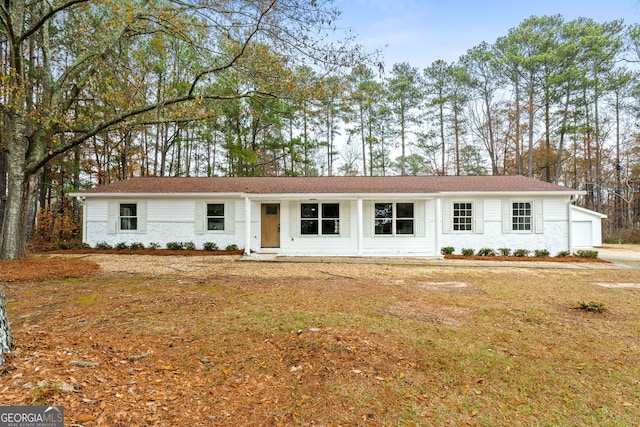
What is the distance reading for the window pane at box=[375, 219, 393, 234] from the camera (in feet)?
41.9

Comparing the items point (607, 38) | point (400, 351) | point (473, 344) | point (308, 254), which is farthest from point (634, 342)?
point (607, 38)

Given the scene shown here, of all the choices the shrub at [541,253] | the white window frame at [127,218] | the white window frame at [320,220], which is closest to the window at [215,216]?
the white window frame at [127,218]

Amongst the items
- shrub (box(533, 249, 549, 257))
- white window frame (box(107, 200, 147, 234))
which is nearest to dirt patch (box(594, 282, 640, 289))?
shrub (box(533, 249, 549, 257))

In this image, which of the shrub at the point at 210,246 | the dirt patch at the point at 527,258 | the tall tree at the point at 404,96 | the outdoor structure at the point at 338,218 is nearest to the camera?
the dirt patch at the point at 527,258

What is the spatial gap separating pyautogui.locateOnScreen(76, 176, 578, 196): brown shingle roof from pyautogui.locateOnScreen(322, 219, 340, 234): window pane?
1274mm

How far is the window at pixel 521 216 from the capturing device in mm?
12766

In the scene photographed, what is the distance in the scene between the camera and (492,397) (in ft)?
8.14

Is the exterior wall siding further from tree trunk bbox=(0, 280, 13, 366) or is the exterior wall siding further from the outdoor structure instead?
tree trunk bbox=(0, 280, 13, 366)

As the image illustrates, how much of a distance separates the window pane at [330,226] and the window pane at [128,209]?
843 centimetres

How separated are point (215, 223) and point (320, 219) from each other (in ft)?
15.3

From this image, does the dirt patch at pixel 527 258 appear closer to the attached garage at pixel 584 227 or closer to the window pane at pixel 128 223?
the attached garage at pixel 584 227

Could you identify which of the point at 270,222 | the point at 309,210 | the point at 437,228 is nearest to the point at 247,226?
the point at 270,222

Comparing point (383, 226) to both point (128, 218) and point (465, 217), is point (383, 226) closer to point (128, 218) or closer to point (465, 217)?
point (465, 217)

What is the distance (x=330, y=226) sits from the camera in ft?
41.8
